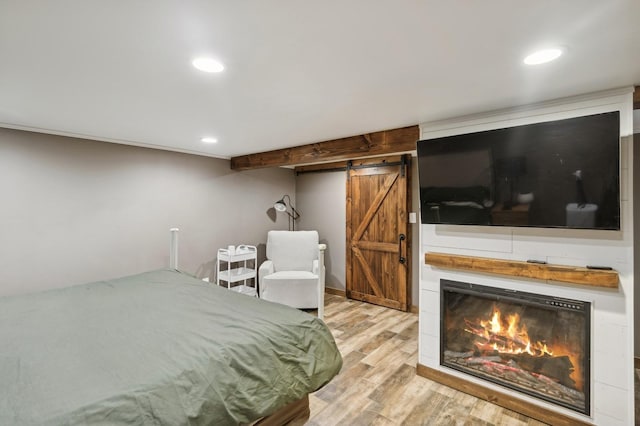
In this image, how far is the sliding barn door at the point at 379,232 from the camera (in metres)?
4.37

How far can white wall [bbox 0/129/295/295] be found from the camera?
115 inches

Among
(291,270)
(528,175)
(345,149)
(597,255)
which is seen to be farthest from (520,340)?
(291,270)

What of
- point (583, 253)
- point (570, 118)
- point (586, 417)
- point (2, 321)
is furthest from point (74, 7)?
point (586, 417)

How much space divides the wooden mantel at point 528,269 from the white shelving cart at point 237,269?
2643 millimetres

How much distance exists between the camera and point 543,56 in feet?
4.85

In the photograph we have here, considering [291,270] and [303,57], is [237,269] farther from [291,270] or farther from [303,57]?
[303,57]

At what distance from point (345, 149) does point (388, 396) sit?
2288 mm

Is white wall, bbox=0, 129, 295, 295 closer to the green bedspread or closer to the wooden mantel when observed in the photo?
the green bedspread

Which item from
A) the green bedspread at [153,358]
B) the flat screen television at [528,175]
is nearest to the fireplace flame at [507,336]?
the flat screen television at [528,175]

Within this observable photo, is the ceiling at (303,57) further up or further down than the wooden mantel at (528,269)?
further up

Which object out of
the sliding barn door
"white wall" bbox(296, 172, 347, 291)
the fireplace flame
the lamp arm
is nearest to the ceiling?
the fireplace flame

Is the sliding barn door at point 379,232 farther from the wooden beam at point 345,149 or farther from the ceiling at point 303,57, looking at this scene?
the ceiling at point 303,57

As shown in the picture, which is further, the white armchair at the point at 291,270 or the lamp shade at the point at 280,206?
the lamp shade at the point at 280,206

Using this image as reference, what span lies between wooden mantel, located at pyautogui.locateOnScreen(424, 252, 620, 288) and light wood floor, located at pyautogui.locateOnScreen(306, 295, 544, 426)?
3.34 ft
